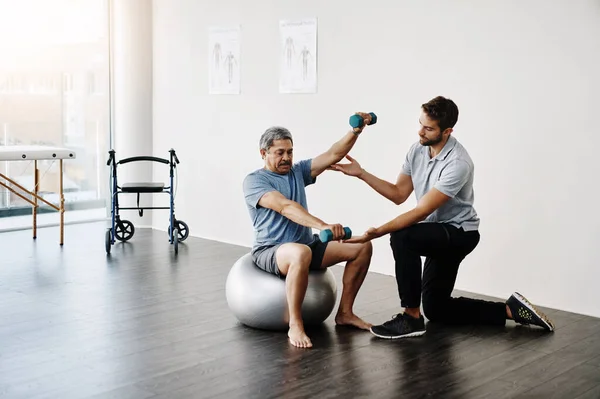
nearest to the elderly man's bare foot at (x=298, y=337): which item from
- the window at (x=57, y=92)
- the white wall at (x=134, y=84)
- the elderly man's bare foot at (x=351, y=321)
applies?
the elderly man's bare foot at (x=351, y=321)

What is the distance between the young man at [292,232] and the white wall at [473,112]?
1.15 m

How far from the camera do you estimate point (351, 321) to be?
403 cm

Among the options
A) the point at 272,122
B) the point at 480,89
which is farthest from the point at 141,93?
the point at 480,89

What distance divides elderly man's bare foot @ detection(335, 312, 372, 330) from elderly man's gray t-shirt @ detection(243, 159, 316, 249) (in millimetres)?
428

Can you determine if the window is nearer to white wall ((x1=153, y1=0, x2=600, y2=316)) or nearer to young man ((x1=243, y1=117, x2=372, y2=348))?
white wall ((x1=153, y1=0, x2=600, y2=316))

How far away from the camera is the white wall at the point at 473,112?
4395 mm

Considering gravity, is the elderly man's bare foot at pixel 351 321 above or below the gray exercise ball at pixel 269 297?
below

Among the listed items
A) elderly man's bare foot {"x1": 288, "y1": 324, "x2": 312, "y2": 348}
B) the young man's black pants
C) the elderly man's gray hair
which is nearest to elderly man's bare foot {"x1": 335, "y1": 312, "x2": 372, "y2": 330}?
the young man's black pants

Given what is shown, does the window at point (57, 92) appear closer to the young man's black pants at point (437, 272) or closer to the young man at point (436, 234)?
the young man at point (436, 234)

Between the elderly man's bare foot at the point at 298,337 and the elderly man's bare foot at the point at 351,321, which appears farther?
the elderly man's bare foot at the point at 351,321

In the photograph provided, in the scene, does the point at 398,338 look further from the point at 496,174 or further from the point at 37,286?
the point at 37,286

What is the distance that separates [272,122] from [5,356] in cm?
307

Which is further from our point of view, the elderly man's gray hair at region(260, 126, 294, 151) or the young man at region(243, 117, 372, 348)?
the elderly man's gray hair at region(260, 126, 294, 151)

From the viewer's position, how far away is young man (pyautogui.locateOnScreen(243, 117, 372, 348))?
3738 millimetres
